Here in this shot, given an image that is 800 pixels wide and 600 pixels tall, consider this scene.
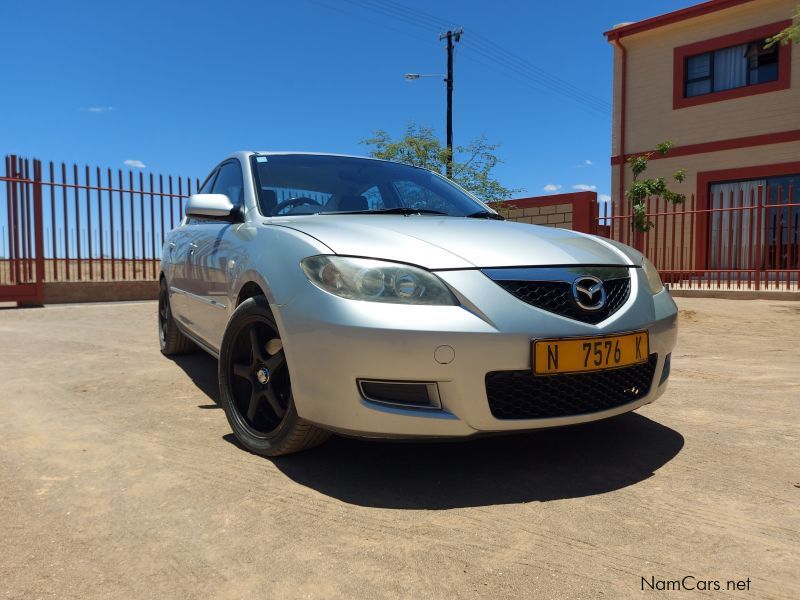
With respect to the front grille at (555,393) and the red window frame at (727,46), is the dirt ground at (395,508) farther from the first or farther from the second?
the red window frame at (727,46)

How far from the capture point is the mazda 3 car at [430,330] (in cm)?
204

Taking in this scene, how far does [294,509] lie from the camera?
2.02 m

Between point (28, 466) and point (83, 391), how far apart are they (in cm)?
139

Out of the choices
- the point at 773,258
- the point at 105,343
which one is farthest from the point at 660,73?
the point at 105,343

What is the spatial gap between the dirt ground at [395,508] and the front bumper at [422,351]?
289 mm

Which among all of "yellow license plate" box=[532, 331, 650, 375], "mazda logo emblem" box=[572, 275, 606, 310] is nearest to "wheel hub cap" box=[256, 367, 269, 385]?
"yellow license plate" box=[532, 331, 650, 375]

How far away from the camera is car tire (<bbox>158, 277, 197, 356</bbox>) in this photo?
476cm

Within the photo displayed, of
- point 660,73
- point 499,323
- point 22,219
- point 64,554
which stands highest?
point 660,73

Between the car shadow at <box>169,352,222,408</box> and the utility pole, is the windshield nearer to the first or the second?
the car shadow at <box>169,352,222,408</box>

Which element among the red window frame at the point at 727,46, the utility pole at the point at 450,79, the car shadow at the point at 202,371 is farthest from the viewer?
the utility pole at the point at 450,79

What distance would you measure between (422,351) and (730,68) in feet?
48.4

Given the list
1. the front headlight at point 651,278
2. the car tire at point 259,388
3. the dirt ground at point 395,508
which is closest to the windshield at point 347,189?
the car tire at point 259,388

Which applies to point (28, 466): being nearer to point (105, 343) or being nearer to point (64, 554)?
point (64, 554)

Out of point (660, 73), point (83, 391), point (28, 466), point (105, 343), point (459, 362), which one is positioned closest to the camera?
point (459, 362)
